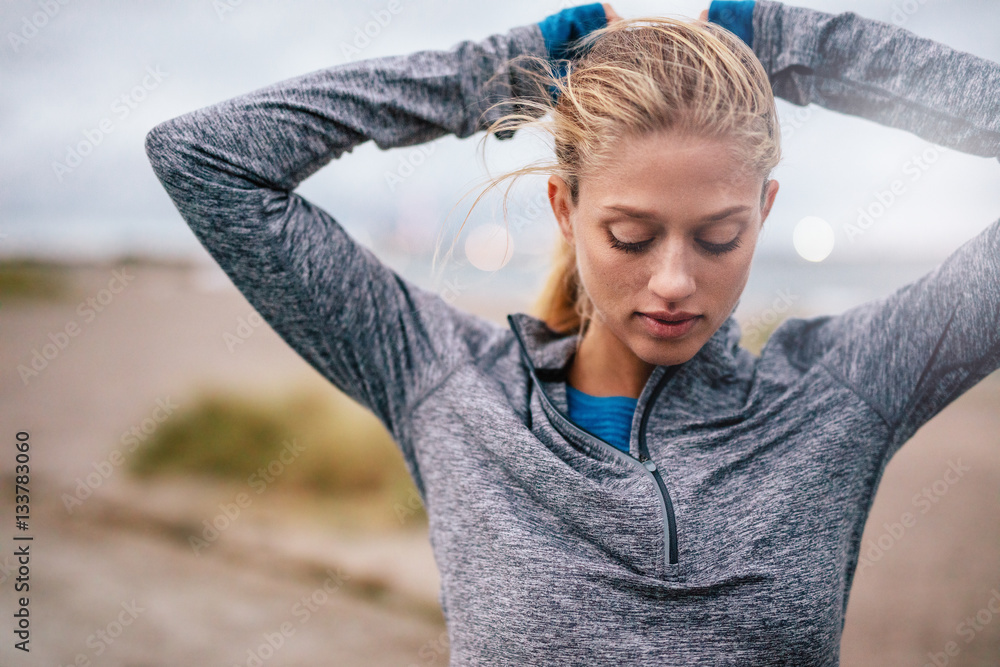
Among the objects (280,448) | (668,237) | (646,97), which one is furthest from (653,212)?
(280,448)

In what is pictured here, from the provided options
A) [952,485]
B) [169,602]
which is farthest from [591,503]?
[952,485]

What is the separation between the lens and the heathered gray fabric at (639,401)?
1.05 meters

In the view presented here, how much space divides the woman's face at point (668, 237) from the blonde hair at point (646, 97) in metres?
0.03

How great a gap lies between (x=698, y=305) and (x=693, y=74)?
386 mm

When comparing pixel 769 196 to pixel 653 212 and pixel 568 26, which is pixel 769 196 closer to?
pixel 653 212

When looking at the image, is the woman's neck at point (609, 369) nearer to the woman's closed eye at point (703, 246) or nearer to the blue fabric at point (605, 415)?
the blue fabric at point (605, 415)

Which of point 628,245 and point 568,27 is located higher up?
point 568,27

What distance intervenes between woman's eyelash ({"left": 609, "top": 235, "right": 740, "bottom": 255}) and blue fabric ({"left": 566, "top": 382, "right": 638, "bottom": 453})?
34 centimetres

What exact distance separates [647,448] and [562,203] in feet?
1.62

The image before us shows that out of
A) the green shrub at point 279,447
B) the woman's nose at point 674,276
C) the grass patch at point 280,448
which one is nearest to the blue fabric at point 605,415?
the woman's nose at point 674,276

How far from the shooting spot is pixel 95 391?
19.0 feet

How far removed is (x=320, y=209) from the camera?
4.05 feet

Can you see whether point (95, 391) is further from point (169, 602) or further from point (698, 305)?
point (698, 305)

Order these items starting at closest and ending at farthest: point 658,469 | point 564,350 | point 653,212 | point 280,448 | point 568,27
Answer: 1. point 653,212
2. point 658,469
3. point 568,27
4. point 564,350
5. point 280,448
